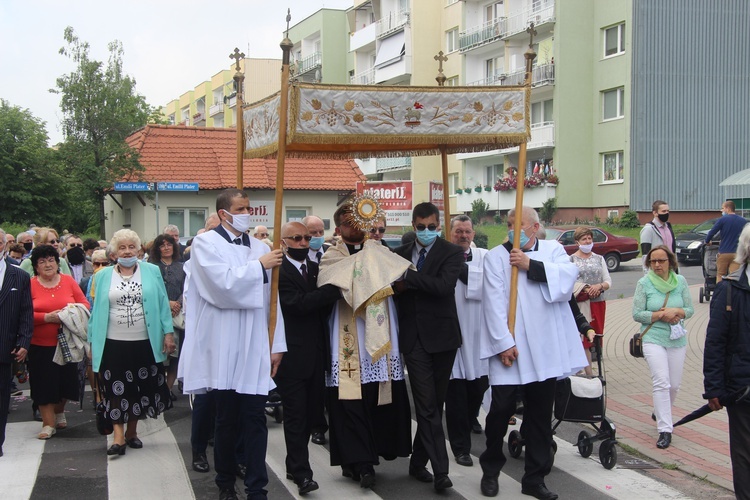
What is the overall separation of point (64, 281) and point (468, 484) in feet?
15.2

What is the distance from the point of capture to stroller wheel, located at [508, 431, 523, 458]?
Result: 7.40m

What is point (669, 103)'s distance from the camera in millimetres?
36000

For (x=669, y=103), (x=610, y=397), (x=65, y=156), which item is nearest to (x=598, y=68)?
(x=669, y=103)

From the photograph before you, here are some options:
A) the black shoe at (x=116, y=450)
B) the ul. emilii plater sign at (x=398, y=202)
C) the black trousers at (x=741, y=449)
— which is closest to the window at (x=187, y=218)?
the ul. emilii plater sign at (x=398, y=202)

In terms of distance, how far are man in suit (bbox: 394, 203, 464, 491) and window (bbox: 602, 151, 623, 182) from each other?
104 ft

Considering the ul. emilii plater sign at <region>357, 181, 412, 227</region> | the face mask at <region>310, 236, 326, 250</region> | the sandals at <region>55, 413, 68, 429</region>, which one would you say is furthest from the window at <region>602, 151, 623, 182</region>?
the sandals at <region>55, 413, 68, 429</region>

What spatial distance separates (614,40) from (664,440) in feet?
105

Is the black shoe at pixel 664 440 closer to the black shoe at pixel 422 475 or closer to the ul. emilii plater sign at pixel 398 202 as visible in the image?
the black shoe at pixel 422 475

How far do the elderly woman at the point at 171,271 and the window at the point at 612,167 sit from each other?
98.3ft

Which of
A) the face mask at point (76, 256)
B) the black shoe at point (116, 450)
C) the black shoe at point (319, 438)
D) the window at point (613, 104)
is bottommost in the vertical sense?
the black shoe at point (319, 438)

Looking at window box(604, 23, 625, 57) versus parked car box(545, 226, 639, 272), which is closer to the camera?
parked car box(545, 226, 639, 272)

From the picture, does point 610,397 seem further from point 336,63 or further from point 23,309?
point 336,63

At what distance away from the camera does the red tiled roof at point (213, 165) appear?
84.6ft

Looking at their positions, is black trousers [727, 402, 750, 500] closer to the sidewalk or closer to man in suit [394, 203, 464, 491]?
the sidewalk
